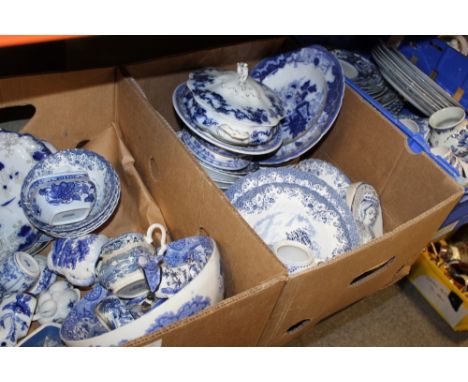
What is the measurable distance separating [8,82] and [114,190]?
0.27 meters

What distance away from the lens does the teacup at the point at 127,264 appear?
73cm

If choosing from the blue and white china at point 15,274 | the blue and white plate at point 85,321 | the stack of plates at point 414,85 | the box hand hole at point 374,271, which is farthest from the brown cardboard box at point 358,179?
the blue and white china at point 15,274

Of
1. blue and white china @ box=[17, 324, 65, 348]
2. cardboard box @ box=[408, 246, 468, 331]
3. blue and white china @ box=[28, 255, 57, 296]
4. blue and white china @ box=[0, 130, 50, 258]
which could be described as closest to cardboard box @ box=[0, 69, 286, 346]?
blue and white china @ box=[0, 130, 50, 258]

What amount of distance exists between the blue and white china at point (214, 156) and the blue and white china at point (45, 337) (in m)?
0.39

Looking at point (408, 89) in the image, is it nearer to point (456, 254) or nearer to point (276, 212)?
point (276, 212)

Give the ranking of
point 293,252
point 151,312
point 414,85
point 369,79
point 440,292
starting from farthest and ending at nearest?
point 440,292, point 369,79, point 414,85, point 293,252, point 151,312

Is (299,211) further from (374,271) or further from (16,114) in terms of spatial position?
(16,114)

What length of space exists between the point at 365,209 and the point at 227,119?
1.13 feet

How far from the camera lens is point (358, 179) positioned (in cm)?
111

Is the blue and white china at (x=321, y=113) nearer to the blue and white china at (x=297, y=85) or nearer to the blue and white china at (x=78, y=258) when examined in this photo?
the blue and white china at (x=297, y=85)

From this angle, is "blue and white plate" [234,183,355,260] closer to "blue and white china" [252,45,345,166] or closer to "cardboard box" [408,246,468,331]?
"blue and white china" [252,45,345,166]

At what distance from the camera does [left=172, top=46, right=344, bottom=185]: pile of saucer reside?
Result: 872 mm

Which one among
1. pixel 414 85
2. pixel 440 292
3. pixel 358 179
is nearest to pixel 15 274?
pixel 358 179
